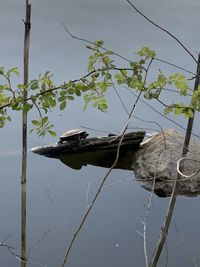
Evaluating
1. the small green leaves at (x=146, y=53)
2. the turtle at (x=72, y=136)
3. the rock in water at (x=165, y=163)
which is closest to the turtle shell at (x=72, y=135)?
the turtle at (x=72, y=136)

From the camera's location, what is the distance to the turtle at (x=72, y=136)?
6059mm

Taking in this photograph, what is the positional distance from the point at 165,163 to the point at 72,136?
3.62ft

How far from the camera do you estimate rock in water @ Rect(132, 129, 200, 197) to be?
5.26m

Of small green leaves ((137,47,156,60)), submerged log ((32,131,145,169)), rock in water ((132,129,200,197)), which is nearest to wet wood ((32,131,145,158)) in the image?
submerged log ((32,131,145,169))

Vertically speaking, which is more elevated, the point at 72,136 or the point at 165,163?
the point at 72,136

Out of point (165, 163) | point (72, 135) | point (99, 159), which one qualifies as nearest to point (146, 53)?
point (165, 163)

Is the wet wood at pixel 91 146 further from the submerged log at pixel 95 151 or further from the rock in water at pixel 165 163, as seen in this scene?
the rock in water at pixel 165 163

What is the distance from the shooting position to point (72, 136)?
6066 millimetres

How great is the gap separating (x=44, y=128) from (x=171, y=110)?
1.43ft

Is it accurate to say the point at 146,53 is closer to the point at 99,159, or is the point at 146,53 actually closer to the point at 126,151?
the point at 99,159

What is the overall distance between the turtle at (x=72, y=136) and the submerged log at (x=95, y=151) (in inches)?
1.4

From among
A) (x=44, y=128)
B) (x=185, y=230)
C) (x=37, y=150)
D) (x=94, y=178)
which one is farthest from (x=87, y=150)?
(x=44, y=128)

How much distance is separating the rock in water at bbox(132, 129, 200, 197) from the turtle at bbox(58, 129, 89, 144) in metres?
0.64

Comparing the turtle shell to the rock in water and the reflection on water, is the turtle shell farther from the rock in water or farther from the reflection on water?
the rock in water
